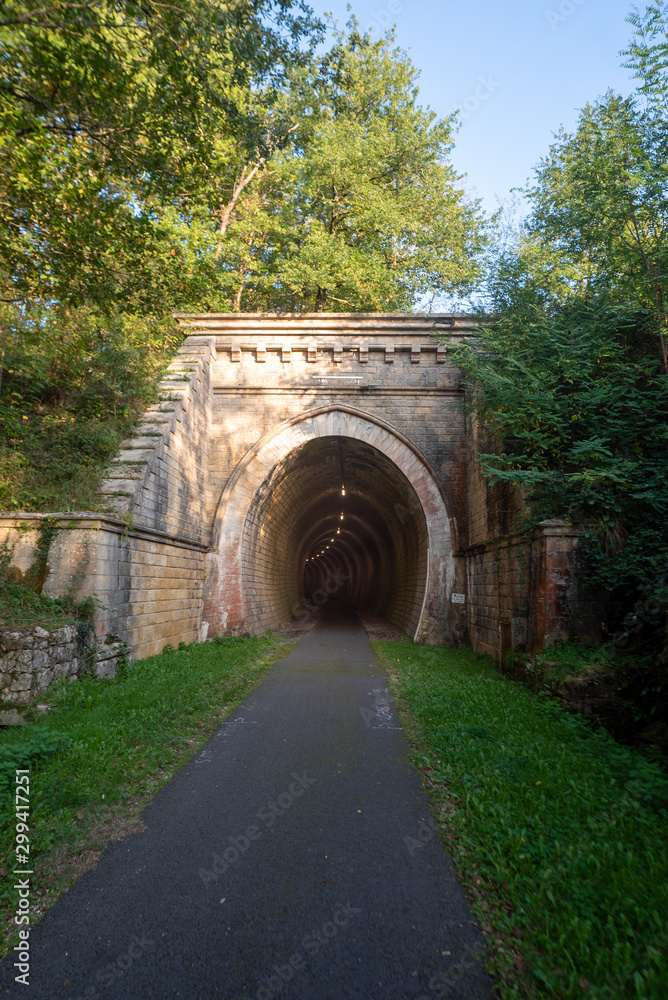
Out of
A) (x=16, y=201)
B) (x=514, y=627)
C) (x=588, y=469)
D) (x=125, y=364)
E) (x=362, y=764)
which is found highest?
(x=16, y=201)

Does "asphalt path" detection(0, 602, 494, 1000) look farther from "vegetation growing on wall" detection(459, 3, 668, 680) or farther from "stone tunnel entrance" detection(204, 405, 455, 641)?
"stone tunnel entrance" detection(204, 405, 455, 641)

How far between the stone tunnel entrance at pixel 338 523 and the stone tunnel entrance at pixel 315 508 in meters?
0.05

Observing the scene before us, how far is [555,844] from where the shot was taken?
300cm

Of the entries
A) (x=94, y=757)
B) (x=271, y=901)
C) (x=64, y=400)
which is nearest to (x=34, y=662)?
(x=94, y=757)

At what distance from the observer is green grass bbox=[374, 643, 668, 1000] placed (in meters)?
2.18

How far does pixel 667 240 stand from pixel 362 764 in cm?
898

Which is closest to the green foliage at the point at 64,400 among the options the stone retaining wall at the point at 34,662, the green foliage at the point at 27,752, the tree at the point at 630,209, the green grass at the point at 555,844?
the stone retaining wall at the point at 34,662

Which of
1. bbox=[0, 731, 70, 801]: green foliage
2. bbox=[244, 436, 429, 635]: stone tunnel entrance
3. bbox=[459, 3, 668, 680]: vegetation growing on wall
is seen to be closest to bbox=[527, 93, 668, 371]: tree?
bbox=[459, 3, 668, 680]: vegetation growing on wall

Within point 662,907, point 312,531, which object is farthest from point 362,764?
point 312,531

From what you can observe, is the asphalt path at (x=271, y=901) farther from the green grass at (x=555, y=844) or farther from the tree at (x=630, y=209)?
the tree at (x=630, y=209)

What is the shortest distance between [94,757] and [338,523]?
75.9ft

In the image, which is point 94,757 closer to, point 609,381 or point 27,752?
point 27,752

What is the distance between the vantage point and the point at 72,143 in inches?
279

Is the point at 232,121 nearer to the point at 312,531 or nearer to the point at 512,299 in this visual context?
the point at 512,299
